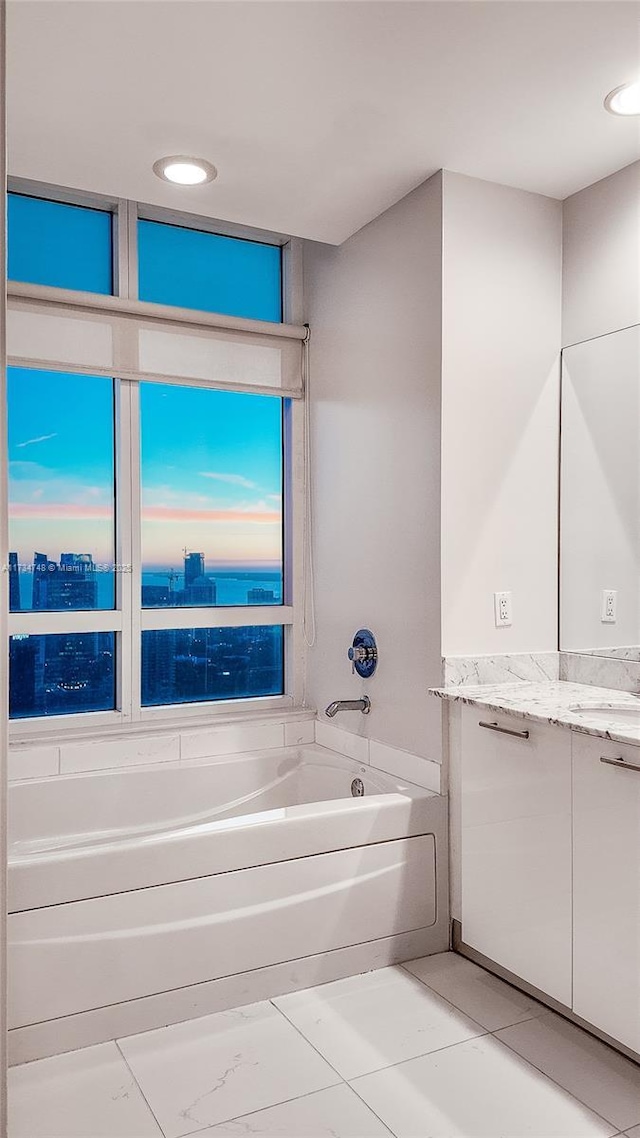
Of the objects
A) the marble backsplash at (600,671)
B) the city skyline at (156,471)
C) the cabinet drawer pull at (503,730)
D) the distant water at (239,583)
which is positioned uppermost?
the city skyline at (156,471)

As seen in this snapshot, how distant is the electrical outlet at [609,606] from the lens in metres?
2.64

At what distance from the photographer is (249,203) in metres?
2.80

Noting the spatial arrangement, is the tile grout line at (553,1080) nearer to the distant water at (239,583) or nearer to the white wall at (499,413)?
the white wall at (499,413)

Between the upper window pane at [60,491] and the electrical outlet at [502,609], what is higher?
the upper window pane at [60,491]

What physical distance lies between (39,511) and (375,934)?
6.05 ft

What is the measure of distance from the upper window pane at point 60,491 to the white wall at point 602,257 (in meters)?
1.71

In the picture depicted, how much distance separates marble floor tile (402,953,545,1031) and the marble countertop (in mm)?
800

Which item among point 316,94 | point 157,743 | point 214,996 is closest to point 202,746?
point 157,743

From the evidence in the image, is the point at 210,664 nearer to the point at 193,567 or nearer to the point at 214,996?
the point at 193,567

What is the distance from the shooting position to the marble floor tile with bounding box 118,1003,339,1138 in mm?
1872

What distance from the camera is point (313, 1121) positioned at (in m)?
1.82

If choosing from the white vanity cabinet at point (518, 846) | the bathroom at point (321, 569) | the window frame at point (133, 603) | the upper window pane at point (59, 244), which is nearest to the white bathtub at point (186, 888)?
the bathroom at point (321, 569)

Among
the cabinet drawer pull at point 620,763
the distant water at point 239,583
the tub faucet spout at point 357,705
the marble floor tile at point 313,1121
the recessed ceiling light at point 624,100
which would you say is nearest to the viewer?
the marble floor tile at point 313,1121

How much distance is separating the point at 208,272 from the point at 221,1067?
2.80 meters
